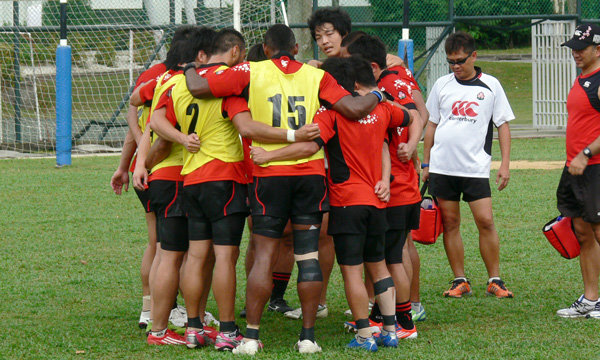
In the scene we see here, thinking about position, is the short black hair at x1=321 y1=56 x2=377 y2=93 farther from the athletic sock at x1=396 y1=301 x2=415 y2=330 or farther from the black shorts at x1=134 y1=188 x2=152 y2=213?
the black shorts at x1=134 y1=188 x2=152 y2=213

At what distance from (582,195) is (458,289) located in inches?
50.6

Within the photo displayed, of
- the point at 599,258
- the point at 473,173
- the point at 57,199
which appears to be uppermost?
the point at 473,173

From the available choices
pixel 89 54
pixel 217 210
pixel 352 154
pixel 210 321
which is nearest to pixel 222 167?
pixel 217 210

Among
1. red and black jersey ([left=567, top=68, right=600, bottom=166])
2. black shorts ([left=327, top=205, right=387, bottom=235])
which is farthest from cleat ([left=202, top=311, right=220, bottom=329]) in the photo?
red and black jersey ([left=567, top=68, right=600, bottom=166])

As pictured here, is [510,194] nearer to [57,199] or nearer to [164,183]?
[57,199]

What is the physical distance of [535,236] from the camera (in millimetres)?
9117

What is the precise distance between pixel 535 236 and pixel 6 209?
21.6ft

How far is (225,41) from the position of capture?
543cm

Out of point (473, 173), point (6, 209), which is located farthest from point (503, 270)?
point (6, 209)

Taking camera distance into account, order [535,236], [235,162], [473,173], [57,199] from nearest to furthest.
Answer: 1. [235,162]
2. [473,173]
3. [535,236]
4. [57,199]

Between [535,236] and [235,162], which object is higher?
[235,162]

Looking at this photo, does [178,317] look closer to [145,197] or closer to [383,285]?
[145,197]

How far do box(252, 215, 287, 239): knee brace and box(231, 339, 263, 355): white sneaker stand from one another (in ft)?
2.13

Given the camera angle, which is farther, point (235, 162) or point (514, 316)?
point (514, 316)
